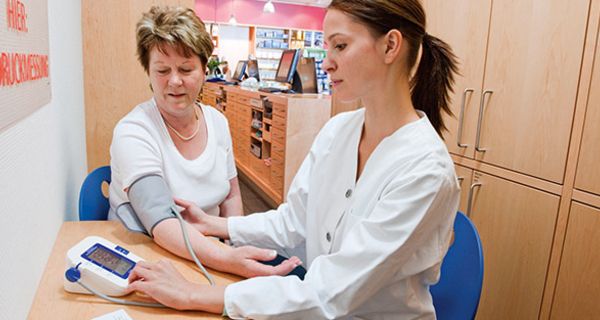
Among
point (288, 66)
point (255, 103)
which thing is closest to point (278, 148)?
point (255, 103)

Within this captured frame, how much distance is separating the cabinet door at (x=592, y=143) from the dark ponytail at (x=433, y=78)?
2.34 ft

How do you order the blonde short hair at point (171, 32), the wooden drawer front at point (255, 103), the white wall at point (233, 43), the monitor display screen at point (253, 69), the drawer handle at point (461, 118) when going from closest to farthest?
the blonde short hair at point (171, 32) → the drawer handle at point (461, 118) → the wooden drawer front at point (255, 103) → the monitor display screen at point (253, 69) → the white wall at point (233, 43)

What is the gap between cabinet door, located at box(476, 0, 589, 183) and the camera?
1574 millimetres

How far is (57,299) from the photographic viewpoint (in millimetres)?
898

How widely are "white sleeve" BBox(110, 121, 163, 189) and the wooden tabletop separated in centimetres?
17

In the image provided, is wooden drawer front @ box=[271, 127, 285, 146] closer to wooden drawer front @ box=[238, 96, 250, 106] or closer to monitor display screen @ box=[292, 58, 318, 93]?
monitor display screen @ box=[292, 58, 318, 93]

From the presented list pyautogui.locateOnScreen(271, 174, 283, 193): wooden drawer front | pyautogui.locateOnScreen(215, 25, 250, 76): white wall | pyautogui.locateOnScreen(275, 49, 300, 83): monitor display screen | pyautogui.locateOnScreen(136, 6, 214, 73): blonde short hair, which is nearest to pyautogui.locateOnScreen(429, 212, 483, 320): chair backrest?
pyautogui.locateOnScreen(136, 6, 214, 73): blonde short hair

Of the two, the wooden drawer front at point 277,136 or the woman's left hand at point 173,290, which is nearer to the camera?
the woman's left hand at point 173,290

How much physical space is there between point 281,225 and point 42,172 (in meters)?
0.65

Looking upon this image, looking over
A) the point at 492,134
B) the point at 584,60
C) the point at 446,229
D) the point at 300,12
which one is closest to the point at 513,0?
the point at 584,60

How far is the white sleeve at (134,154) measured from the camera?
119 cm

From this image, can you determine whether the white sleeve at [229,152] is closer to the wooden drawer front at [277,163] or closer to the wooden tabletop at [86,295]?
the wooden tabletop at [86,295]

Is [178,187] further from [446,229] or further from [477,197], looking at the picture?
[477,197]

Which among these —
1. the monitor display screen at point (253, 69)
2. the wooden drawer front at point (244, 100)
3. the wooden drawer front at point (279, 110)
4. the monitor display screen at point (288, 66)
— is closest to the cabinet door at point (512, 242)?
the wooden drawer front at point (279, 110)
